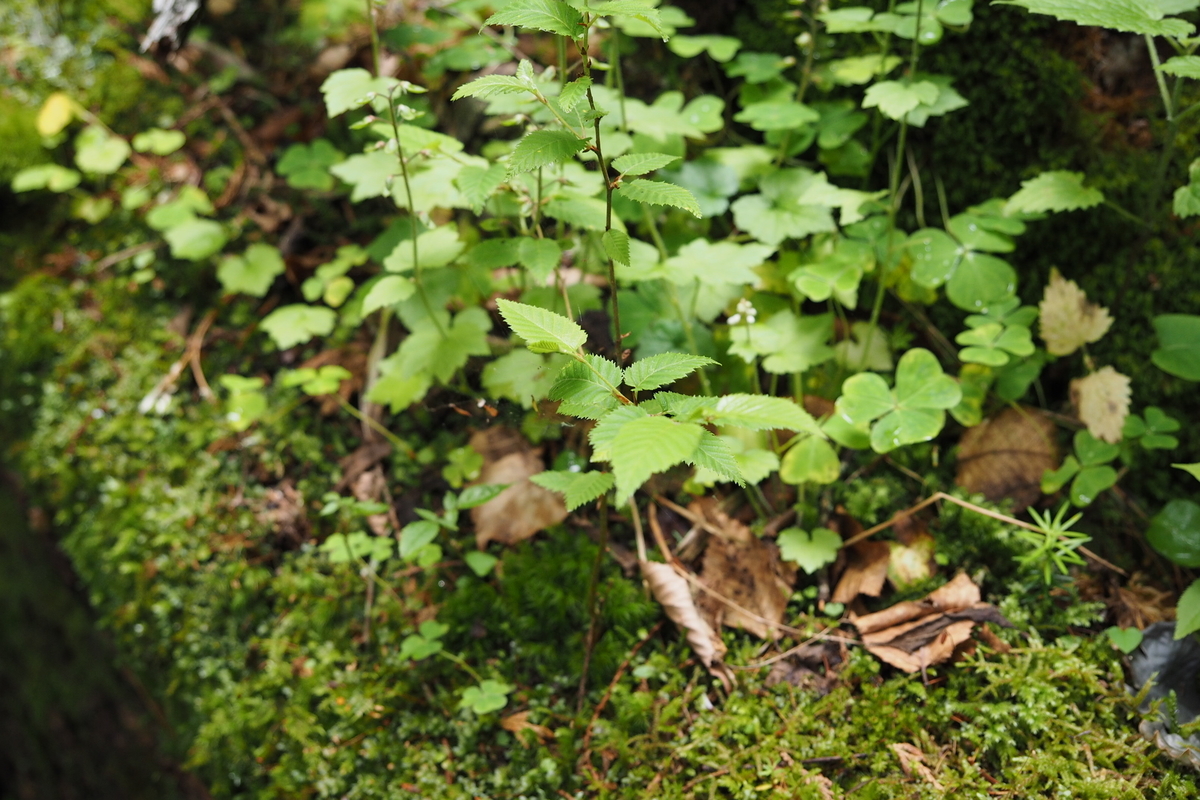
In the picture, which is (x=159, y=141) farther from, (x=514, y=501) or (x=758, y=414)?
(x=758, y=414)

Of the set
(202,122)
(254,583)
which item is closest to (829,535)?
(254,583)

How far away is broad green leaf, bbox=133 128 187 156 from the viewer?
3227mm

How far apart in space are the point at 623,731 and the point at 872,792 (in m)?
0.58

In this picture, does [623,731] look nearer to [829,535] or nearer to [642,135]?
[829,535]

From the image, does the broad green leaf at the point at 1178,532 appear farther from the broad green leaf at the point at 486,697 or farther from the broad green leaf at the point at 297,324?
the broad green leaf at the point at 297,324

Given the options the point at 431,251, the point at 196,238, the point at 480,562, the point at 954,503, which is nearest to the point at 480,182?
the point at 431,251

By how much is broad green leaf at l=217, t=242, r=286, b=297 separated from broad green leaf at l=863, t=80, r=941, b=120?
2.33 meters

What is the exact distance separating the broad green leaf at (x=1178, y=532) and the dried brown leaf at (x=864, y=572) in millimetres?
646

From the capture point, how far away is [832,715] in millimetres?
1664

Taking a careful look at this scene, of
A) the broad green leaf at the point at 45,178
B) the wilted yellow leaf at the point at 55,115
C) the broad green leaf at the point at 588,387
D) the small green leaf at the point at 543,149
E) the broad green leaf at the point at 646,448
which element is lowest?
the broad green leaf at the point at 45,178

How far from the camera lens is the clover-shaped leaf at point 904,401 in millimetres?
1854

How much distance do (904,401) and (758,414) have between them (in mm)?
868

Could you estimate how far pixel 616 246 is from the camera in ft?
4.56

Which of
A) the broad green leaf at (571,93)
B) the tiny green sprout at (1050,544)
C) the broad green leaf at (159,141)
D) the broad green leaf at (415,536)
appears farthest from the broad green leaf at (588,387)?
the broad green leaf at (159,141)
